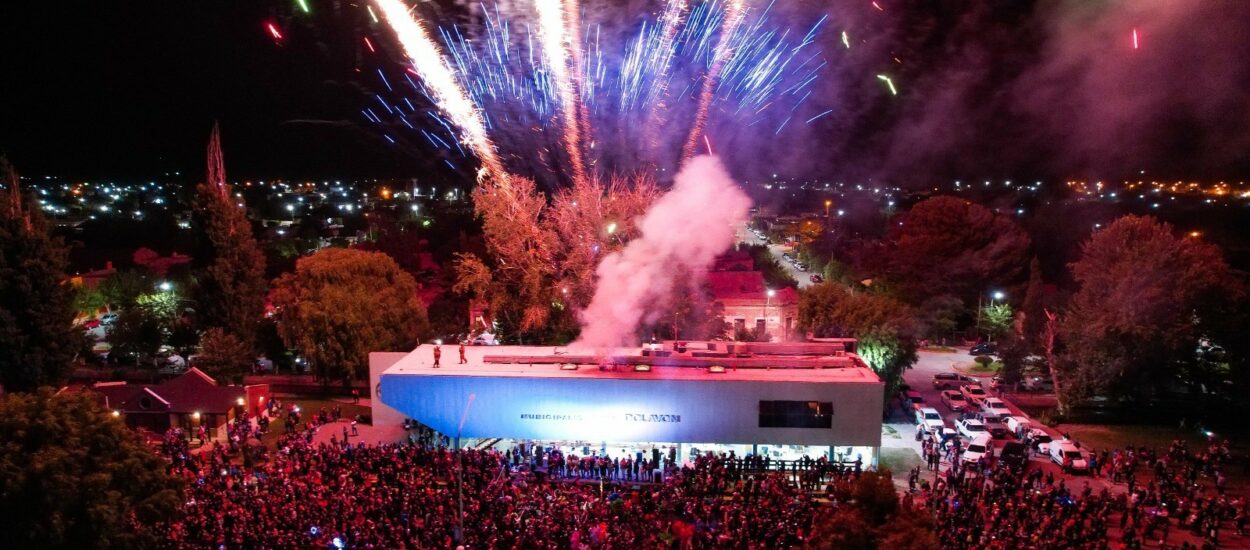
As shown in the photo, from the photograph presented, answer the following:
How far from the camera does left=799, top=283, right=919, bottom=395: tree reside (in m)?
23.7

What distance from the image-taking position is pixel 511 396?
1873cm

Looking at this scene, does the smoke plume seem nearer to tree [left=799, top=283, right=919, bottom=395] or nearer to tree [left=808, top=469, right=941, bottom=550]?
tree [left=799, top=283, right=919, bottom=395]

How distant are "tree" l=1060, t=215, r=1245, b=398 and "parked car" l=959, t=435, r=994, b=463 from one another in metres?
6.20

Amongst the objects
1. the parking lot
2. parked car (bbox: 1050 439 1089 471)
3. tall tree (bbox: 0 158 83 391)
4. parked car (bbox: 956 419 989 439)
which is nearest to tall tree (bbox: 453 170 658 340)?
the parking lot

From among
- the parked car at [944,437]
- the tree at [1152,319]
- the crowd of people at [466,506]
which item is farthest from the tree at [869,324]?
the crowd of people at [466,506]

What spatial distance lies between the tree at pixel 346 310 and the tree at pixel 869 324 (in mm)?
14027

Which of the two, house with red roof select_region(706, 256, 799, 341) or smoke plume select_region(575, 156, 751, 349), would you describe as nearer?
smoke plume select_region(575, 156, 751, 349)

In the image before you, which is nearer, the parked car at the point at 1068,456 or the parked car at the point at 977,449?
the parked car at the point at 1068,456

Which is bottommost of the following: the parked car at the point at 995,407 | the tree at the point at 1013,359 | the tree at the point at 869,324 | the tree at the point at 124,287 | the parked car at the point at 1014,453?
the parked car at the point at 1014,453

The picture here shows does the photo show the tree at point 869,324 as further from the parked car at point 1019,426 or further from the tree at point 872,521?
the tree at point 872,521

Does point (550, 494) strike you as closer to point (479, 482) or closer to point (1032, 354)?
point (479, 482)

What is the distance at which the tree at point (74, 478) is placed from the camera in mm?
11508

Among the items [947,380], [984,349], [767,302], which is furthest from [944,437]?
[767,302]

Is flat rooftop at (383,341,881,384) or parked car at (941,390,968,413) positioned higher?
flat rooftop at (383,341,881,384)
